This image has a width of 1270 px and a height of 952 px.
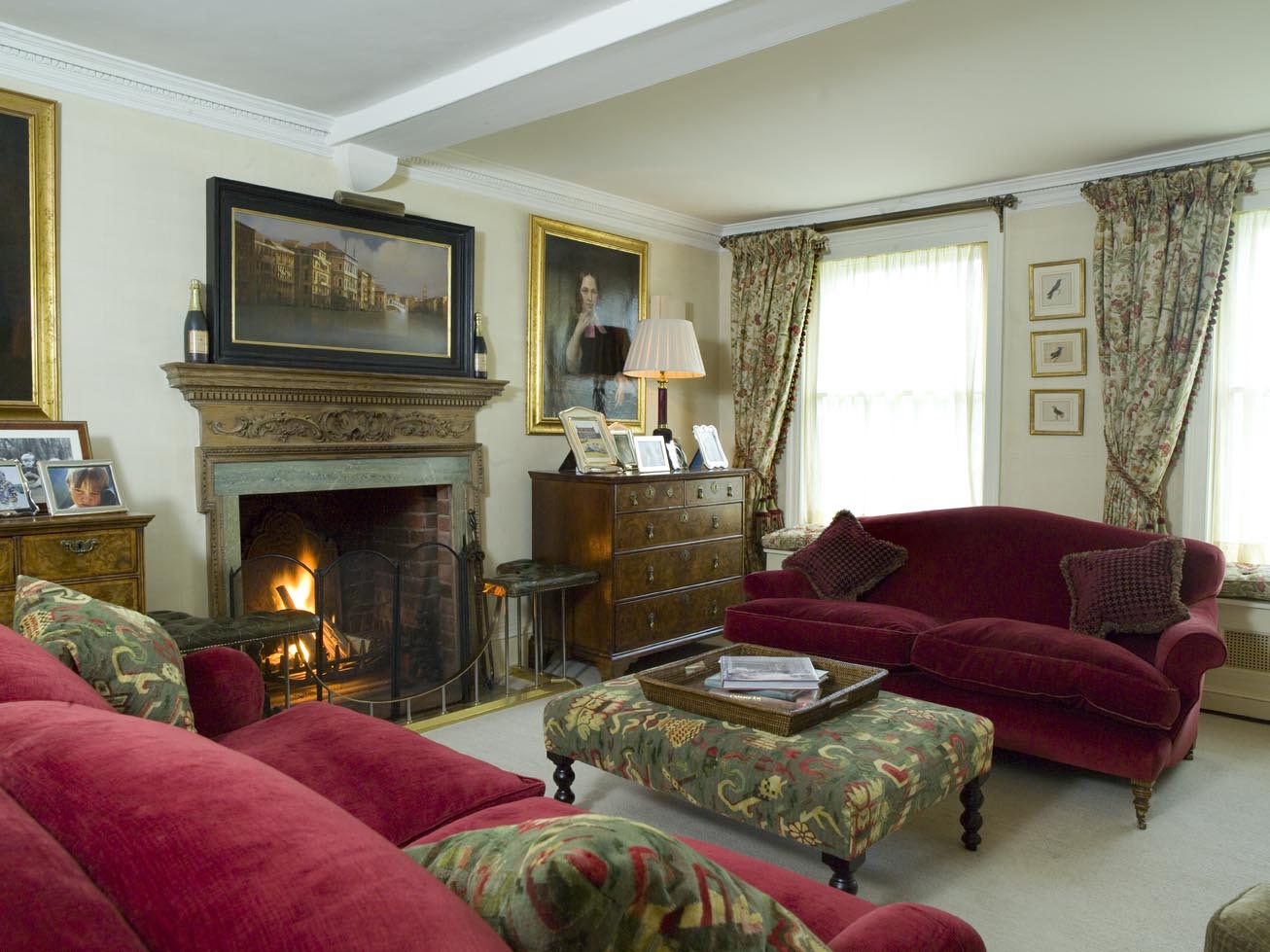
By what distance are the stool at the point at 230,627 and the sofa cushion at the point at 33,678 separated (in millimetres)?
1473

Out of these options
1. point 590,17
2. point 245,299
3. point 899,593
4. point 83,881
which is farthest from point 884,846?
point 245,299

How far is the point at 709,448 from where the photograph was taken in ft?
17.8

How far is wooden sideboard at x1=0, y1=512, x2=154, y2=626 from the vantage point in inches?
108

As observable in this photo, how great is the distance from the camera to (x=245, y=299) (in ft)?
11.9

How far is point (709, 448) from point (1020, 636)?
2483 mm

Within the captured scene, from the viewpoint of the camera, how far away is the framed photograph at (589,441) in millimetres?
4672

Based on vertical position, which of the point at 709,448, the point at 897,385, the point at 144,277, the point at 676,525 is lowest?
the point at 676,525

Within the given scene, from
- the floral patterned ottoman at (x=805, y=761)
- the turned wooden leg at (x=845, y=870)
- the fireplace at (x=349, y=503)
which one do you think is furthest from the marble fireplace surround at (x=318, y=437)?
the turned wooden leg at (x=845, y=870)

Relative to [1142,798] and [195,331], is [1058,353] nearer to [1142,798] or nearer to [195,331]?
[1142,798]

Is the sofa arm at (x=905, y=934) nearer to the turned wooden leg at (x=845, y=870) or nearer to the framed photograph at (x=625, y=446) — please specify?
the turned wooden leg at (x=845, y=870)

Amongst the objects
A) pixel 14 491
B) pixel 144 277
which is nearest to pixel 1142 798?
pixel 14 491

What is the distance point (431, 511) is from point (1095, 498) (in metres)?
3.43

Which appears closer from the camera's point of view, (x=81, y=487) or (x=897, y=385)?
(x=81, y=487)

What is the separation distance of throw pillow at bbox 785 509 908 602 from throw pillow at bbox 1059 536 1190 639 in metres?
0.85
